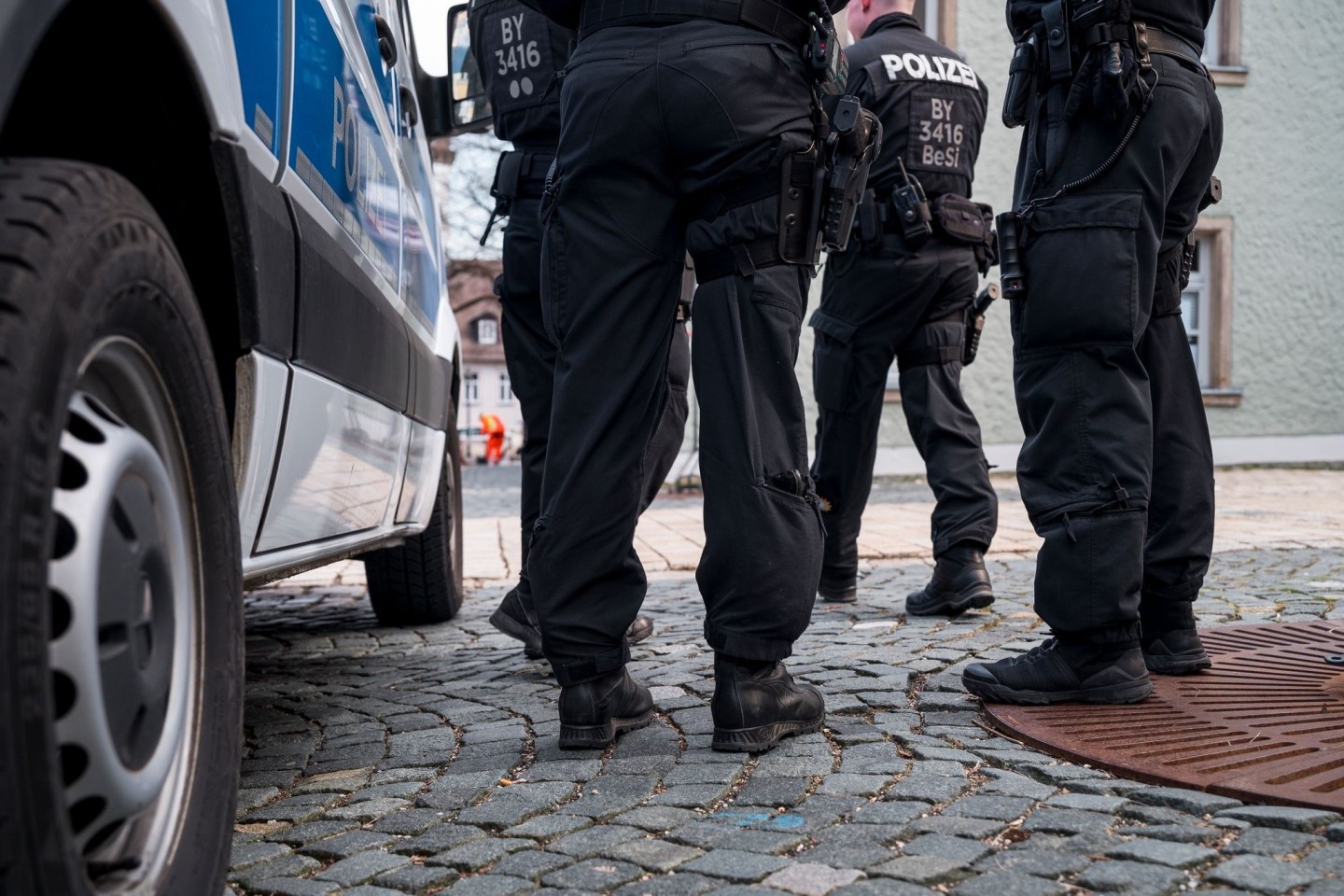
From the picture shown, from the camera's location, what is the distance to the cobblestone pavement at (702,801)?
1815mm

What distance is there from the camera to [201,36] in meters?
1.62

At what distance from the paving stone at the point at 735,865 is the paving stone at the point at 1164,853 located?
18.5 inches

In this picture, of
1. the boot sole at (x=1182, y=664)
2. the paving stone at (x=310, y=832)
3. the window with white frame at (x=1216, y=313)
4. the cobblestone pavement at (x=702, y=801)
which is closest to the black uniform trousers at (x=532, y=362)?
the cobblestone pavement at (x=702, y=801)

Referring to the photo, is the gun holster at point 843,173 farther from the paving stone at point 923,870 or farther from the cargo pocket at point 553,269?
the paving stone at point 923,870

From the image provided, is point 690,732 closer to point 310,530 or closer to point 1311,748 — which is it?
point 310,530

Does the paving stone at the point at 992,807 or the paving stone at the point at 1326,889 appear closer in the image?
the paving stone at the point at 1326,889

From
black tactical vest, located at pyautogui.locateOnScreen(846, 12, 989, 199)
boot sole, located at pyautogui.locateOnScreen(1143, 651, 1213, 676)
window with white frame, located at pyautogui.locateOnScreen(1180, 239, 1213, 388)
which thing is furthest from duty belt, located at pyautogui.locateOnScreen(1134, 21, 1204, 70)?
window with white frame, located at pyautogui.locateOnScreen(1180, 239, 1213, 388)

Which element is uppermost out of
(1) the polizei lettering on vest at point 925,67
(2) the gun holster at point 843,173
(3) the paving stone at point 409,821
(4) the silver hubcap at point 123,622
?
(1) the polizei lettering on vest at point 925,67

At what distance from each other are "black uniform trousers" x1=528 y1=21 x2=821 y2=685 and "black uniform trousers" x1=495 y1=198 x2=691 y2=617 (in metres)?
0.89

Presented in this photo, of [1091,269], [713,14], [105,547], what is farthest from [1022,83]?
[105,547]

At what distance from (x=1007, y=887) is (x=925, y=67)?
3527 millimetres

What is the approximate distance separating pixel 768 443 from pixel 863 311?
214cm

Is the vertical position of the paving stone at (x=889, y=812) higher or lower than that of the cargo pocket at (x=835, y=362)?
lower

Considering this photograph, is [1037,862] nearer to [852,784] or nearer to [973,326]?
[852,784]
